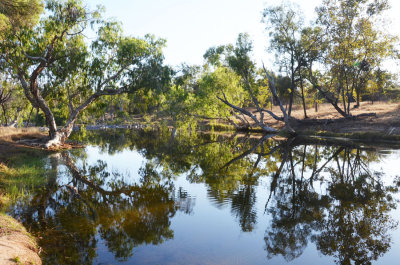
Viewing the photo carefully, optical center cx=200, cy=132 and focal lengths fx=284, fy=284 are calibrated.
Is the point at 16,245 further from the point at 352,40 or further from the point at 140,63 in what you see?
the point at 352,40

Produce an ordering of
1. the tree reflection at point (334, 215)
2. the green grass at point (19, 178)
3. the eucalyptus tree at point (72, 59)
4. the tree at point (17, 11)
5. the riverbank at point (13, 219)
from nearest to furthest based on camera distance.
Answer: the riverbank at point (13, 219), the tree reflection at point (334, 215), the green grass at point (19, 178), the tree at point (17, 11), the eucalyptus tree at point (72, 59)

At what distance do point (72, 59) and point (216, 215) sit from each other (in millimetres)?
17209

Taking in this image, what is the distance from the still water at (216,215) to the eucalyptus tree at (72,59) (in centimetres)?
824

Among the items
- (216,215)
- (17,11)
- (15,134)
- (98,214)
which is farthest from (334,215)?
(15,134)

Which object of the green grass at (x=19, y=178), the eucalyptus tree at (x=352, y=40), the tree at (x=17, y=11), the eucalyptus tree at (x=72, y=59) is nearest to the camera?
the green grass at (x=19, y=178)

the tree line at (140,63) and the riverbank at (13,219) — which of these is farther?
the tree line at (140,63)

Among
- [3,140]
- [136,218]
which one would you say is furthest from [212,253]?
[3,140]

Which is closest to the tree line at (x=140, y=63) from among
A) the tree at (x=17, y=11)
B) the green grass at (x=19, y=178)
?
Answer: the tree at (x=17, y=11)

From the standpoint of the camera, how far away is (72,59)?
21.2 meters

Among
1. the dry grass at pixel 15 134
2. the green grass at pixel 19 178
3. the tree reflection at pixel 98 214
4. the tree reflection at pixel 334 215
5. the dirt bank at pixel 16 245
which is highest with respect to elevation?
the dry grass at pixel 15 134

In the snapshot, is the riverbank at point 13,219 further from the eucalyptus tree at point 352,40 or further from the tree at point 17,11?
the eucalyptus tree at point 352,40

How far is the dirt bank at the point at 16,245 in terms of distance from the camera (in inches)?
220

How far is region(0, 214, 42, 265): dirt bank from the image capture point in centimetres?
559

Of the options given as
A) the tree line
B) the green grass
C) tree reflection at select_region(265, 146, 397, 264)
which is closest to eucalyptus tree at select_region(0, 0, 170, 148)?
the tree line
